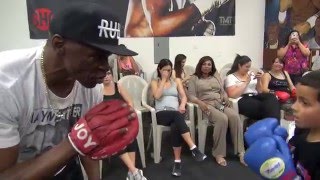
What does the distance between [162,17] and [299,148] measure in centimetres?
336

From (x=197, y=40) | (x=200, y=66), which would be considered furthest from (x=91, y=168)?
(x=197, y=40)

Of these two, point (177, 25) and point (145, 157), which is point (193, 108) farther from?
point (177, 25)

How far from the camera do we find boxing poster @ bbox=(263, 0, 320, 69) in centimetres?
483

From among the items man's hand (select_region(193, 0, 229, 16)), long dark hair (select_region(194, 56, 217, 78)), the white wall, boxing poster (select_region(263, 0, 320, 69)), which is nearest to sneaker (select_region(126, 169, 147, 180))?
long dark hair (select_region(194, 56, 217, 78))

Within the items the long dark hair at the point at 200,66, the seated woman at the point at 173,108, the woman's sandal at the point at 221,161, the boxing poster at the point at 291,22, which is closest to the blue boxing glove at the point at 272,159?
the seated woman at the point at 173,108

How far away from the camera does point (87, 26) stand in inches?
36.8

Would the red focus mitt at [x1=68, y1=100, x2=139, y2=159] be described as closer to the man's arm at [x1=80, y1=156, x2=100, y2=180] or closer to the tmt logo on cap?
the tmt logo on cap

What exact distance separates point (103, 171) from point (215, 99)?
1.50 metres

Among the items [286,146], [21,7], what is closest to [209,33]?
[21,7]

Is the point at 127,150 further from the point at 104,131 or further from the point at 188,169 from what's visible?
the point at 104,131

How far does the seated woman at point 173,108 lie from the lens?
3264 millimetres

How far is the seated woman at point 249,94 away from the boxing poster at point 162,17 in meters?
1.10

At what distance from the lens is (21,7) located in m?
4.16

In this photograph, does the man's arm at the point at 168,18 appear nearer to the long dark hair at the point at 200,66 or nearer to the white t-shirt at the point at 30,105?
the long dark hair at the point at 200,66
